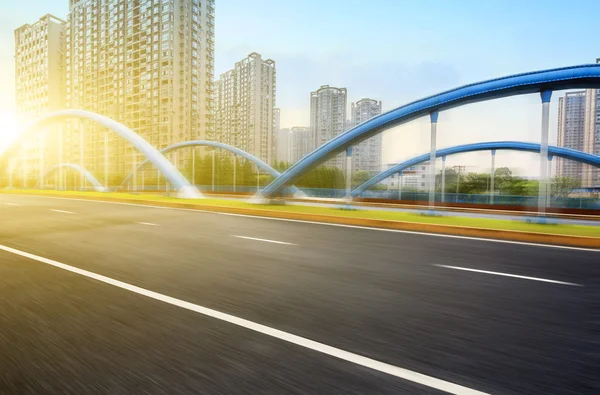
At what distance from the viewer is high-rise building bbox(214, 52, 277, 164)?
11894 cm

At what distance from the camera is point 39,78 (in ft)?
361

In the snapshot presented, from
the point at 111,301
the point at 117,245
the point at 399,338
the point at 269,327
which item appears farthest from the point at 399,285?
the point at 117,245

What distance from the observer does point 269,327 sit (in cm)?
309

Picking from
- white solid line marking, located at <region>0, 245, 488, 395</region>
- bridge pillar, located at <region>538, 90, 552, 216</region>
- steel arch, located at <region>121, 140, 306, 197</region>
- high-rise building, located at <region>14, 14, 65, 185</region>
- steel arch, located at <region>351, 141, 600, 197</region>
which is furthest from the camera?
high-rise building, located at <region>14, 14, 65, 185</region>

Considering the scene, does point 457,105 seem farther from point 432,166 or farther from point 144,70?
point 144,70

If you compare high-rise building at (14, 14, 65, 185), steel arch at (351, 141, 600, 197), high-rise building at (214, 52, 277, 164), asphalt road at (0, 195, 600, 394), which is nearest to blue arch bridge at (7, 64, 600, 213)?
asphalt road at (0, 195, 600, 394)

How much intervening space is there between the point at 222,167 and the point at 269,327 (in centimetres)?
7976

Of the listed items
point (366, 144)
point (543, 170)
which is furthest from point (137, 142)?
point (366, 144)

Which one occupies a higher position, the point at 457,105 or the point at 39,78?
the point at 39,78

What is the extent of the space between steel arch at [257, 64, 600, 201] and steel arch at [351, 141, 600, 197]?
24.1 metres

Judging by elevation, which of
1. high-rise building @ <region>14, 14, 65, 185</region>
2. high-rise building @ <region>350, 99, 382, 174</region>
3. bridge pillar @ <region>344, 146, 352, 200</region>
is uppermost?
high-rise building @ <region>14, 14, 65, 185</region>

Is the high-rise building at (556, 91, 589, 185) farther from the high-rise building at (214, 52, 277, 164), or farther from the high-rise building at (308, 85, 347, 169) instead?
the high-rise building at (214, 52, 277, 164)

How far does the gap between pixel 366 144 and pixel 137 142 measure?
62.7m

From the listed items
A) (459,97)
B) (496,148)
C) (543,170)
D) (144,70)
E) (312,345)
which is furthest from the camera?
(144,70)
